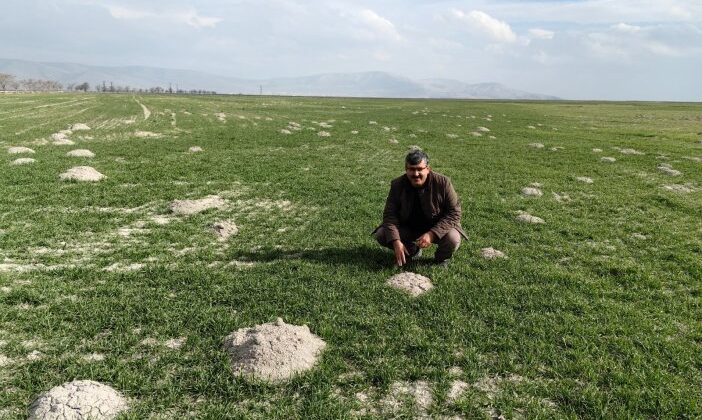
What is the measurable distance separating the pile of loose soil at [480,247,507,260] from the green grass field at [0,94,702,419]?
7.9 inches

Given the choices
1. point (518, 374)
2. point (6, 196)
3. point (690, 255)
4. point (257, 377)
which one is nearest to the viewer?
point (257, 377)

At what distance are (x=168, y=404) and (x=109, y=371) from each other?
3.41ft

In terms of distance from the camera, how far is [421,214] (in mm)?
9094

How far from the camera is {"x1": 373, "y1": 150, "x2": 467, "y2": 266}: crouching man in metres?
8.61

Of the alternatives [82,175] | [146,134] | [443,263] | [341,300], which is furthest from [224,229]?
[146,134]

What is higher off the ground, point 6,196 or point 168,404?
point 6,196

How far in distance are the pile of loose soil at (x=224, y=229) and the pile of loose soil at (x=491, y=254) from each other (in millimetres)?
6079

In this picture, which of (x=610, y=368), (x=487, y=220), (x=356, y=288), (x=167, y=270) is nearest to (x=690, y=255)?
(x=487, y=220)

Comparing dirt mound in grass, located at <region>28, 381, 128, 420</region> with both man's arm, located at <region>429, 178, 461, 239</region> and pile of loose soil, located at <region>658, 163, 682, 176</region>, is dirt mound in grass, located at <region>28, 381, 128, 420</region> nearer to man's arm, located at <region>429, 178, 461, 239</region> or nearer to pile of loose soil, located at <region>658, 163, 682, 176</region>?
man's arm, located at <region>429, 178, 461, 239</region>

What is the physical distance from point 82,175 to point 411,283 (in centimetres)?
1290

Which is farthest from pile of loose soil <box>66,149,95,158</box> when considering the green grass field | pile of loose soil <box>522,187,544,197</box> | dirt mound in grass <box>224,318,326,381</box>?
pile of loose soil <box>522,187,544,197</box>

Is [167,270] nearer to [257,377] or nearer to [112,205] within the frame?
[257,377]

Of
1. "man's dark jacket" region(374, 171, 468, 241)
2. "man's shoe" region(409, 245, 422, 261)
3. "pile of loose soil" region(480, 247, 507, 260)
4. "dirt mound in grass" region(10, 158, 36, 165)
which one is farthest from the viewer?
"dirt mound in grass" region(10, 158, 36, 165)

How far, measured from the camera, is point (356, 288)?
7820mm
